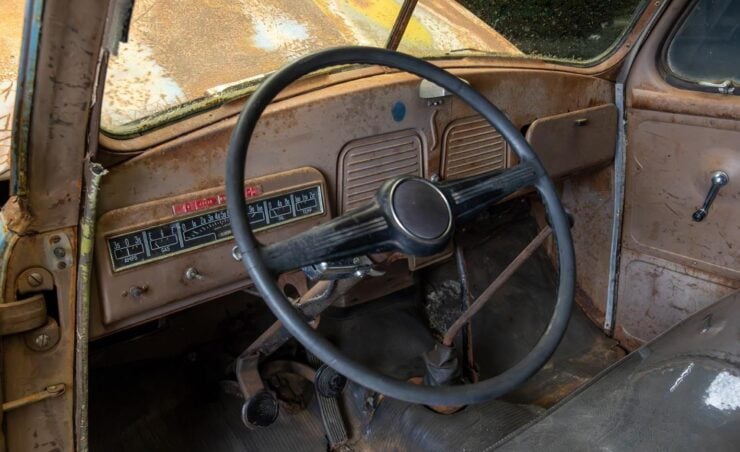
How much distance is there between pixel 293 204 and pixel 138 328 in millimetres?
741

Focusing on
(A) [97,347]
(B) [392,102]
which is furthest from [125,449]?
(B) [392,102]

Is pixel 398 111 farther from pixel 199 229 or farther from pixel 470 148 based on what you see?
pixel 199 229

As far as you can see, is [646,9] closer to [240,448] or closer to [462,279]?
[462,279]

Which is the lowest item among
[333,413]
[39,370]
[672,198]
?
[333,413]

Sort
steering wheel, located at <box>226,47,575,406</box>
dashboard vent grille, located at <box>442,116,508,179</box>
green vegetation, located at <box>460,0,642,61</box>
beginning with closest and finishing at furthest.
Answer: steering wheel, located at <box>226,47,575,406</box>
dashboard vent grille, located at <box>442,116,508,179</box>
green vegetation, located at <box>460,0,642,61</box>

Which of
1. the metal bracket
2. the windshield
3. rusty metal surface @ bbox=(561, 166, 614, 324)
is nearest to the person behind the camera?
the metal bracket

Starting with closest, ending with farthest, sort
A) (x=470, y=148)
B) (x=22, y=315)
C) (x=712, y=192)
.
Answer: (x=22, y=315)
(x=470, y=148)
(x=712, y=192)

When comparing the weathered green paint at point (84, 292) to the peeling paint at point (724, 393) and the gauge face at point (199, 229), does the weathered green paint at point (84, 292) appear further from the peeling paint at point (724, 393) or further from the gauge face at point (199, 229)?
the peeling paint at point (724, 393)

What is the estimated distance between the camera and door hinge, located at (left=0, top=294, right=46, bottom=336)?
108cm

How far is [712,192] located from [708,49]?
0.43 metres

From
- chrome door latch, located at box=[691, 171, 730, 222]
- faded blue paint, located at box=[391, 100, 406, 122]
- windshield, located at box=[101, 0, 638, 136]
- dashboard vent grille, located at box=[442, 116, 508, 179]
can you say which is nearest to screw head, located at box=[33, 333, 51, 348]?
windshield, located at box=[101, 0, 638, 136]

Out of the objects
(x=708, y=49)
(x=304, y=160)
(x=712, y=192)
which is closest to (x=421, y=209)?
(x=304, y=160)

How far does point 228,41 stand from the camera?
1613 millimetres

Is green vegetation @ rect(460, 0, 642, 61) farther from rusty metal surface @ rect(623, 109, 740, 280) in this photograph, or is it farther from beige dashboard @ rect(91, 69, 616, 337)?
→ rusty metal surface @ rect(623, 109, 740, 280)
